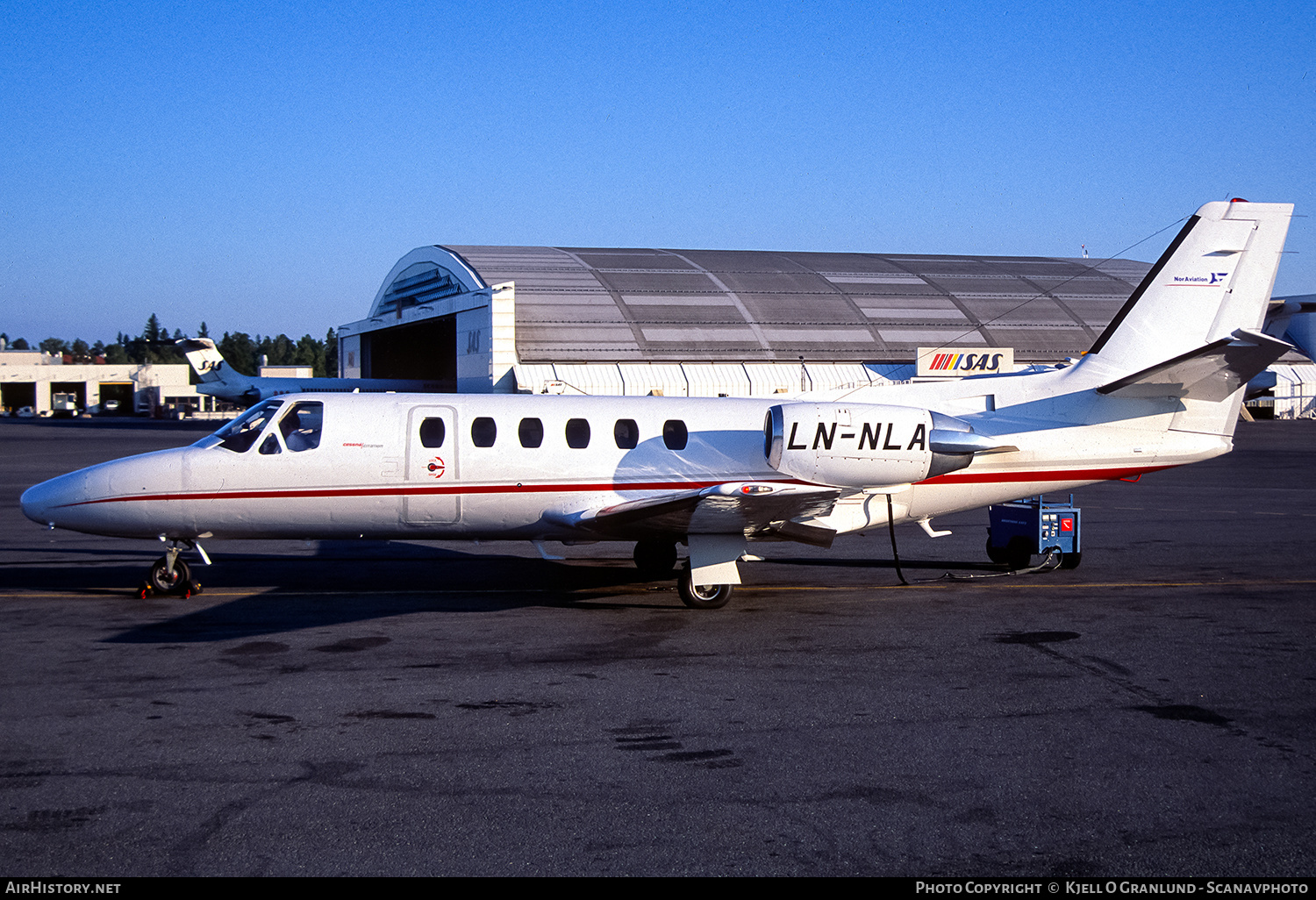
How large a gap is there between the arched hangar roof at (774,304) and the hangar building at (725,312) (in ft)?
0.31

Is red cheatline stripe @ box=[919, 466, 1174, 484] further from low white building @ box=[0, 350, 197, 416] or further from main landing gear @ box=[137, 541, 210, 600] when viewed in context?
low white building @ box=[0, 350, 197, 416]

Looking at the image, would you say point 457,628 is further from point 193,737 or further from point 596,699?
point 193,737

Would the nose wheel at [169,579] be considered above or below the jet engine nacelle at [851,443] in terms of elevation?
below

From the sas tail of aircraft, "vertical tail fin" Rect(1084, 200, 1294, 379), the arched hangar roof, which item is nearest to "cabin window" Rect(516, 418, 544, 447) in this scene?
"vertical tail fin" Rect(1084, 200, 1294, 379)

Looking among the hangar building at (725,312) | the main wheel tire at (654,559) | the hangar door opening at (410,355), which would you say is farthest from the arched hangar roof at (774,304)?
the main wheel tire at (654,559)

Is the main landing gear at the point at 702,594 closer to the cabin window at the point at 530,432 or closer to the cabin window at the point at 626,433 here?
the cabin window at the point at 626,433

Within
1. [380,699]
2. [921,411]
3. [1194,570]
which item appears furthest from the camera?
[1194,570]

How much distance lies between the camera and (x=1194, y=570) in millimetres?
15633

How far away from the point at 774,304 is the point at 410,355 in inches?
1224

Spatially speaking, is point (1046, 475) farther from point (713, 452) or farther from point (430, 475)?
point (430, 475)

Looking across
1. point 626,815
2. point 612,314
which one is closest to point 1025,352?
point 612,314

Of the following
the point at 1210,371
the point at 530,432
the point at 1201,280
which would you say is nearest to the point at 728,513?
the point at 530,432

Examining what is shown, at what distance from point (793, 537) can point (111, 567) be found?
1069cm

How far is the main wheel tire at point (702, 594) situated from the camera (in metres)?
12.8
